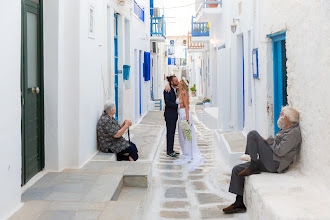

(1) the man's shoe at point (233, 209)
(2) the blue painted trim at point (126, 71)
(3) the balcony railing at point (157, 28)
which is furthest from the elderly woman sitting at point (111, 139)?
(3) the balcony railing at point (157, 28)

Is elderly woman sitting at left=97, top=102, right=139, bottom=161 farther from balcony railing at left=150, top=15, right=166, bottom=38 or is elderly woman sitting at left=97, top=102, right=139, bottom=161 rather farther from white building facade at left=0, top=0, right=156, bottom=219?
balcony railing at left=150, top=15, right=166, bottom=38

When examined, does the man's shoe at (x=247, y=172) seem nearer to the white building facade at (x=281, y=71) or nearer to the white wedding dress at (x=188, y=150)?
the white building facade at (x=281, y=71)

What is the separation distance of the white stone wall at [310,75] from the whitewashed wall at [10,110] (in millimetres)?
2816

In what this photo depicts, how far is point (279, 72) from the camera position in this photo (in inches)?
231

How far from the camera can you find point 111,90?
8.29 m

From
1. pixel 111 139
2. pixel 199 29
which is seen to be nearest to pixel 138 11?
pixel 199 29

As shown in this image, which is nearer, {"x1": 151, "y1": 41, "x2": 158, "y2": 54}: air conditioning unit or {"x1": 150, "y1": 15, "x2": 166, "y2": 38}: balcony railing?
{"x1": 150, "y1": 15, "x2": 166, "y2": 38}: balcony railing

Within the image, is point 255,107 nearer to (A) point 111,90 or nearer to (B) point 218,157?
(B) point 218,157

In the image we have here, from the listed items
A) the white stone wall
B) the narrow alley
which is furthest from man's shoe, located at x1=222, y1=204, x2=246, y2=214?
the white stone wall

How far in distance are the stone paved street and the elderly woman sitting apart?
557 millimetres

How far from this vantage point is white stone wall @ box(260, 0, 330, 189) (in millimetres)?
3824

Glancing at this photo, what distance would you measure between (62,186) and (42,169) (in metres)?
0.77

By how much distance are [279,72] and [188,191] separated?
210 centimetres

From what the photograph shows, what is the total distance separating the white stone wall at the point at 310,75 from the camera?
12.5ft
